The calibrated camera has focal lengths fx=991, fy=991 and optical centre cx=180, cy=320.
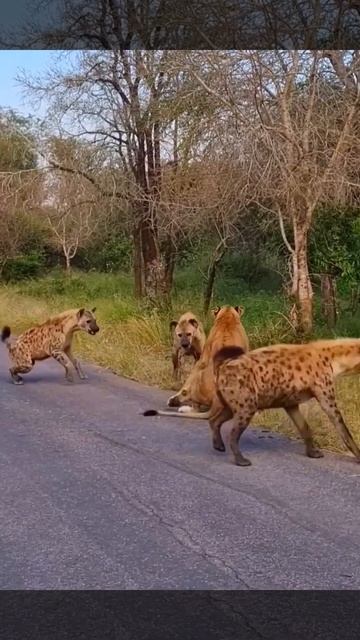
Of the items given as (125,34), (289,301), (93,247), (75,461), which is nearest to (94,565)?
(75,461)

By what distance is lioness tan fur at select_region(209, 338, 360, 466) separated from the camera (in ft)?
24.3

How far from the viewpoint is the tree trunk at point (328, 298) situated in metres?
15.4

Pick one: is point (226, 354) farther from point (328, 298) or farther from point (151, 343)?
point (328, 298)

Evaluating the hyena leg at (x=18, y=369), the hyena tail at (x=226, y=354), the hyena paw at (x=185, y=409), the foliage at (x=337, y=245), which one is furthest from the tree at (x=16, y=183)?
the hyena tail at (x=226, y=354)

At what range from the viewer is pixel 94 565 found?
201 inches

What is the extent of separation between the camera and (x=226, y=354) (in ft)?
26.2

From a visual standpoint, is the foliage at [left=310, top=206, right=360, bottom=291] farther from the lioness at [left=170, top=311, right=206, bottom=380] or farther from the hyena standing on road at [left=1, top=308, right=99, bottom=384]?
the hyena standing on road at [left=1, top=308, right=99, bottom=384]

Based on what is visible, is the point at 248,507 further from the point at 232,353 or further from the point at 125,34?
the point at 125,34

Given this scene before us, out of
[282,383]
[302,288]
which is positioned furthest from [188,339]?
[282,383]

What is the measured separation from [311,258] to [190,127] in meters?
2.92

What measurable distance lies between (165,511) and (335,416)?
1.90m

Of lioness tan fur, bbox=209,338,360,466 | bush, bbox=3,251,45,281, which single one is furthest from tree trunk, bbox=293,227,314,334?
bush, bbox=3,251,45,281

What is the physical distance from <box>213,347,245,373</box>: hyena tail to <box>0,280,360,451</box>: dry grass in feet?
2.98
